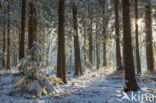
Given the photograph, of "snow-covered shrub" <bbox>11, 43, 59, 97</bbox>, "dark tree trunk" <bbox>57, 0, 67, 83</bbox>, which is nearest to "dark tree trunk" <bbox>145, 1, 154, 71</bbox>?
"dark tree trunk" <bbox>57, 0, 67, 83</bbox>

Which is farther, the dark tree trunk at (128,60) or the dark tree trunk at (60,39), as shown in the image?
the dark tree trunk at (60,39)

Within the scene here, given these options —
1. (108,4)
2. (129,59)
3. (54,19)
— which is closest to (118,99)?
(129,59)

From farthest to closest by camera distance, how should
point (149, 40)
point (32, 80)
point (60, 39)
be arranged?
point (149, 40) < point (60, 39) < point (32, 80)

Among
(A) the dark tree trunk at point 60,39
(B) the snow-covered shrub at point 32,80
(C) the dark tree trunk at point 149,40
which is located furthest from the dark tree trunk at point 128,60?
(C) the dark tree trunk at point 149,40

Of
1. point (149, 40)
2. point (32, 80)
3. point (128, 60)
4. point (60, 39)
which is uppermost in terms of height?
point (149, 40)

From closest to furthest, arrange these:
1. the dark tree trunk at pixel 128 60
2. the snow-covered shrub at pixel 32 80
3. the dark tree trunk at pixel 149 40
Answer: the snow-covered shrub at pixel 32 80 < the dark tree trunk at pixel 128 60 < the dark tree trunk at pixel 149 40

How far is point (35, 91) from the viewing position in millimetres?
6176

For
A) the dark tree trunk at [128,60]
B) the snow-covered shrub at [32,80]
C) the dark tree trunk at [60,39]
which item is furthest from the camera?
the dark tree trunk at [60,39]

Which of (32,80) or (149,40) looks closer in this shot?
(32,80)

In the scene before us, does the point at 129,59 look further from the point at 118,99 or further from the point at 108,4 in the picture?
the point at 108,4

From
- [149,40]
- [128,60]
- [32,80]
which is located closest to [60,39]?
[32,80]

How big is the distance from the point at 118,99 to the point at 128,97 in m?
0.54

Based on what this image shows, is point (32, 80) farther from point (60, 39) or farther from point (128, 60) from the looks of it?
point (128, 60)

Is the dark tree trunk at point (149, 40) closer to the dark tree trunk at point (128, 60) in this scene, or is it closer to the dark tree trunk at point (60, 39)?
the dark tree trunk at point (128, 60)
